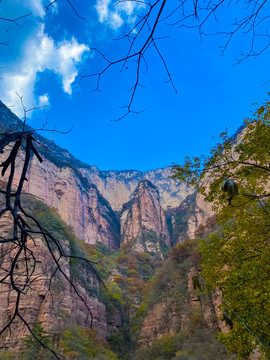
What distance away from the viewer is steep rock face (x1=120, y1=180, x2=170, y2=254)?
63.3 meters

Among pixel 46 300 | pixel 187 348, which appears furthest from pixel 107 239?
pixel 187 348

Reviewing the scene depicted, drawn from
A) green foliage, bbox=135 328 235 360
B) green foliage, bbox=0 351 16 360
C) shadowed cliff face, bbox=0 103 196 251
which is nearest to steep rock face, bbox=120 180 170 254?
shadowed cliff face, bbox=0 103 196 251

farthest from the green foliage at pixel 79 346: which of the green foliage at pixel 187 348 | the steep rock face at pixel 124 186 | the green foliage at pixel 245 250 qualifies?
the steep rock face at pixel 124 186

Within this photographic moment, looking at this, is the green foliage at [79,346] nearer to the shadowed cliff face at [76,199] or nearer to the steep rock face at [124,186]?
the shadowed cliff face at [76,199]

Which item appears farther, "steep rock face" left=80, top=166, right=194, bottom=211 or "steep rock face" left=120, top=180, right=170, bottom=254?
"steep rock face" left=80, top=166, right=194, bottom=211

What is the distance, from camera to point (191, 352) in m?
17.4

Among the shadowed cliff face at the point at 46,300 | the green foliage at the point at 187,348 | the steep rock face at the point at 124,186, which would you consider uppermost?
the steep rock face at the point at 124,186

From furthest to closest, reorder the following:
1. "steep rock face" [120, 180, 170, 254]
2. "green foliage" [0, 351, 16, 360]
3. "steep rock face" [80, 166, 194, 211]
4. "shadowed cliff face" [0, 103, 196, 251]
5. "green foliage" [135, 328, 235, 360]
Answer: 1. "steep rock face" [80, 166, 194, 211]
2. "steep rock face" [120, 180, 170, 254]
3. "shadowed cliff face" [0, 103, 196, 251]
4. "green foliage" [135, 328, 235, 360]
5. "green foliage" [0, 351, 16, 360]

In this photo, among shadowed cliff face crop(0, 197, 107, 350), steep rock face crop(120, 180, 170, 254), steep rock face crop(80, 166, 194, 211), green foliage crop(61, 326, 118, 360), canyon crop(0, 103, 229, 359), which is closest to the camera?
green foliage crop(61, 326, 118, 360)

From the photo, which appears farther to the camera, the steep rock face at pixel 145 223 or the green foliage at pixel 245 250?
the steep rock face at pixel 145 223

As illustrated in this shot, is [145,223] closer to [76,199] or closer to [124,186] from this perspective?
[76,199]

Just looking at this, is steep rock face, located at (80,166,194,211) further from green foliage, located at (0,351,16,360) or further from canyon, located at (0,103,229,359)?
green foliage, located at (0,351,16,360)

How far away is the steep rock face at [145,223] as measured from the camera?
6330 cm

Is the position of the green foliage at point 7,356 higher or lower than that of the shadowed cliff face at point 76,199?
lower
